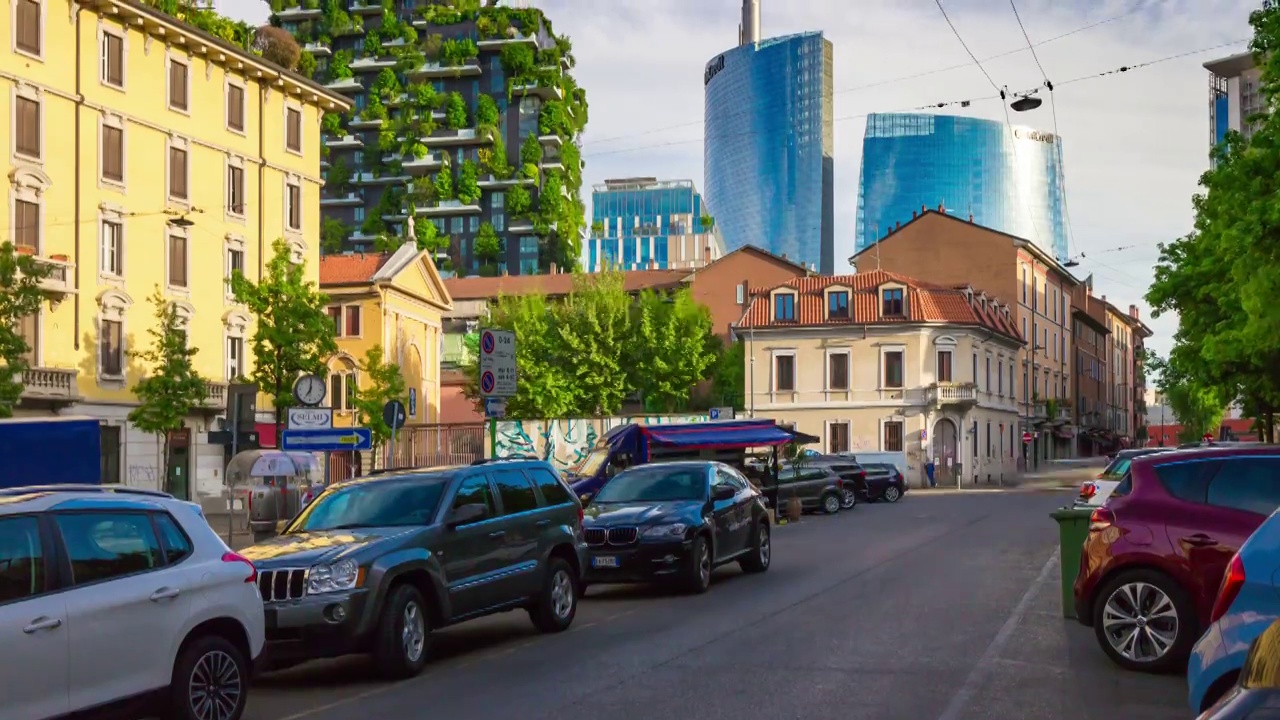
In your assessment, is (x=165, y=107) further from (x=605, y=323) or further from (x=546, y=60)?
(x=546, y=60)

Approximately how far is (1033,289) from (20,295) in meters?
67.2

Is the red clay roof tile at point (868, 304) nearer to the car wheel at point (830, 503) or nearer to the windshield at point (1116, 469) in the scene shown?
the car wheel at point (830, 503)

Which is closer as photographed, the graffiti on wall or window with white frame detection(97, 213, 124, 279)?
window with white frame detection(97, 213, 124, 279)

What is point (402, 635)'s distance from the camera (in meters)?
11.3

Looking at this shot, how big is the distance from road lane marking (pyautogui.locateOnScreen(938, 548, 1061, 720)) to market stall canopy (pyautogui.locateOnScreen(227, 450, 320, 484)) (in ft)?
64.9

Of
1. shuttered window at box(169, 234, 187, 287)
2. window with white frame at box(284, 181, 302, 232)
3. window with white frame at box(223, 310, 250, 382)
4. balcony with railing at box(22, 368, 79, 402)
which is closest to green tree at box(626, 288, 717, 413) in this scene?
window with white frame at box(284, 181, 302, 232)

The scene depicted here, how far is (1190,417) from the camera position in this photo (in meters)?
114

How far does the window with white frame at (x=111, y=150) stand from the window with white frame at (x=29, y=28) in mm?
3393

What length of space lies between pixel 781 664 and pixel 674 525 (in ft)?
19.7

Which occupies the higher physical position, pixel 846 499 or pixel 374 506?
pixel 374 506

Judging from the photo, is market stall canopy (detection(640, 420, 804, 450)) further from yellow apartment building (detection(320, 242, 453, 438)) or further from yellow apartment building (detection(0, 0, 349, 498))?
yellow apartment building (detection(320, 242, 453, 438))

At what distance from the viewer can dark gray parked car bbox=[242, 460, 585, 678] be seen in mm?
10938

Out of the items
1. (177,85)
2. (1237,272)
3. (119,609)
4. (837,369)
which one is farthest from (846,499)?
(119,609)

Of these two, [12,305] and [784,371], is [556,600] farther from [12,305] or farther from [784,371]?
[784,371]
